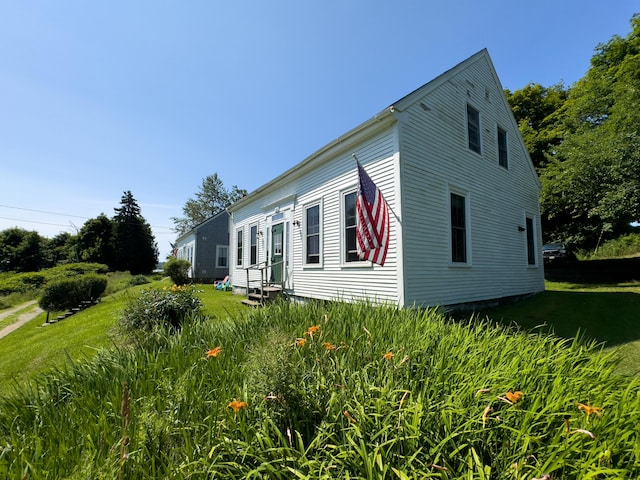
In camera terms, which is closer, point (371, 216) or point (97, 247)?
point (371, 216)


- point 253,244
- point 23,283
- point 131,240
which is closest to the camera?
point 253,244

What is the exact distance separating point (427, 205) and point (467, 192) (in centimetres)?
218

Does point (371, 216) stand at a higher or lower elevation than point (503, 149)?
lower

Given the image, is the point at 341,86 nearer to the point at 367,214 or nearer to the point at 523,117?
the point at 367,214

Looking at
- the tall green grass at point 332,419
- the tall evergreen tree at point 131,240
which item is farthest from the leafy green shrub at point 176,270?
the tall evergreen tree at point 131,240

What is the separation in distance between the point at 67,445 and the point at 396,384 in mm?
2023

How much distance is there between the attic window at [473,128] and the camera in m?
9.17

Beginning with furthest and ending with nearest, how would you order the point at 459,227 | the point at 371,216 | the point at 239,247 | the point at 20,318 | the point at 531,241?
the point at 239,247, the point at 20,318, the point at 531,241, the point at 459,227, the point at 371,216

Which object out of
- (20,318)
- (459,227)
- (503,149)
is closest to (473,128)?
(503,149)

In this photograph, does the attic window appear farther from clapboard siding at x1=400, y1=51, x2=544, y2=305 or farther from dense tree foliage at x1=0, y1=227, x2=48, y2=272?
dense tree foliage at x1=0, y1=227, x2=48, y2=272

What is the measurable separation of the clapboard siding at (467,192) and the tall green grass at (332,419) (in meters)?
4.53

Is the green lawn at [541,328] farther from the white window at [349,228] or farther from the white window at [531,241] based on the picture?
the white window at [349,228]

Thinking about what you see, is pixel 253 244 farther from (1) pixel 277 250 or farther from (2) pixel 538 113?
(2) pixel 538 113

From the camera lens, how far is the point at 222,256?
24.2 meters
